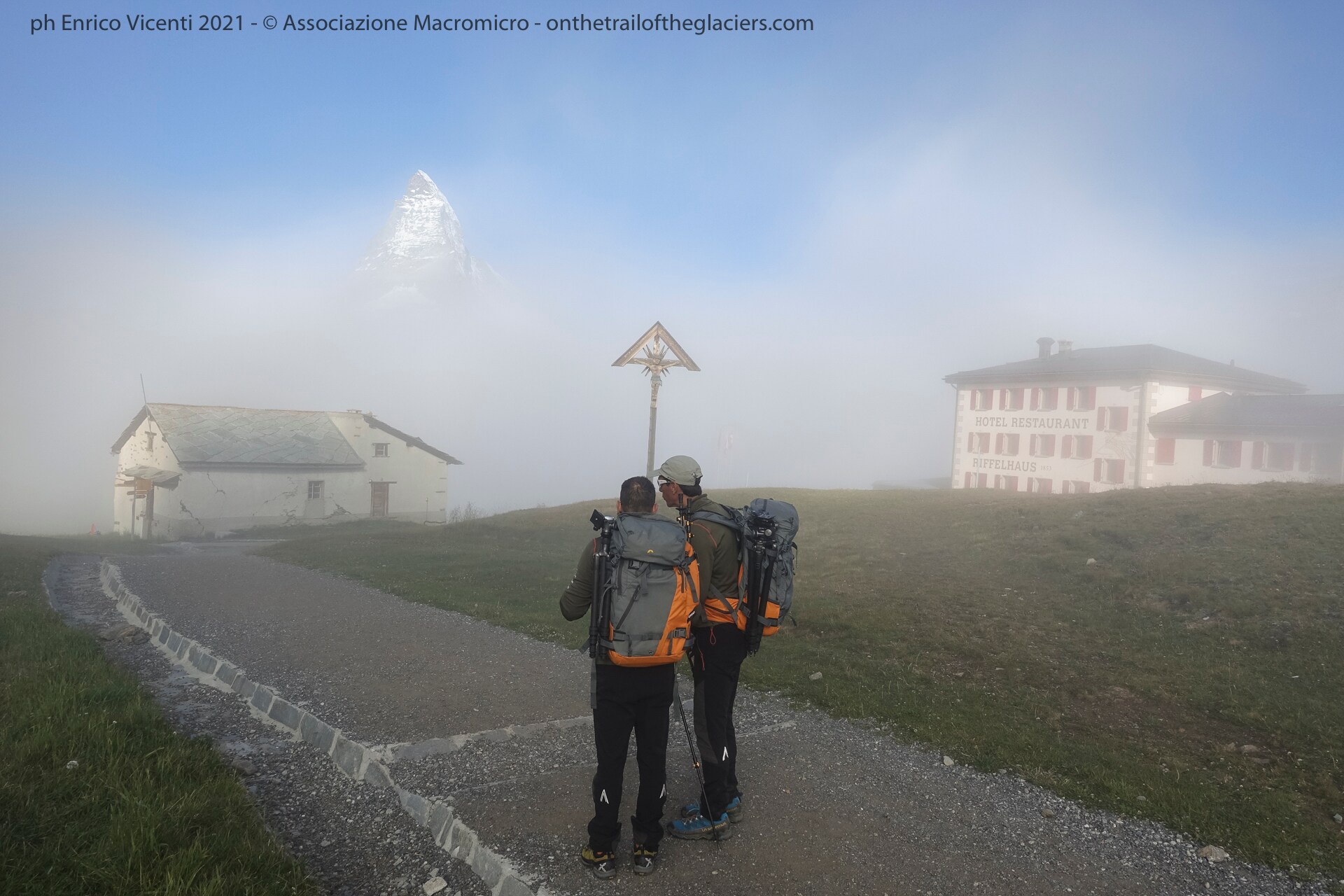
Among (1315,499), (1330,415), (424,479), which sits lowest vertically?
(424,479)

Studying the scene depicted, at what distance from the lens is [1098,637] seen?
36.4ft

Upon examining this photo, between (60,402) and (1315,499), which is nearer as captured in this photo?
(1315,499)

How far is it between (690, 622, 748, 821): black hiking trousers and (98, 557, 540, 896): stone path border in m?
1.28

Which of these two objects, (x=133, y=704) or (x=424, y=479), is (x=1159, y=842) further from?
(x=424, y=479)

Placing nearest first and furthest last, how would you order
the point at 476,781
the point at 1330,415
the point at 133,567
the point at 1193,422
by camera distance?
the point at 476,781 < the point at 133,567 < the point at 1330,415 < the point at 1193,422

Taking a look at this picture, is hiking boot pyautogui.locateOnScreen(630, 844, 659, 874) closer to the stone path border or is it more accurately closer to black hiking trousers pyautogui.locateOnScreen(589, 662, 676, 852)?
black hiking trousers pyautogui.locateOnScreen(589, 662, 676, 852)

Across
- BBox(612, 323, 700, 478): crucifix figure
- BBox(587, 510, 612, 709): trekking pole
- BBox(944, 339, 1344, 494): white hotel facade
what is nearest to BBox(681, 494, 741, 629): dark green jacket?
BBox(587, 510, 612, 709): trekking pole

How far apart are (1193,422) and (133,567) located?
4351 centimetres

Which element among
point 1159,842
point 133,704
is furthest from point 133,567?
point 1159,842

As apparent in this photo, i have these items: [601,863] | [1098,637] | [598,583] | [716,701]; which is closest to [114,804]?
[601,863]

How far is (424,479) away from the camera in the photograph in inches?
1822

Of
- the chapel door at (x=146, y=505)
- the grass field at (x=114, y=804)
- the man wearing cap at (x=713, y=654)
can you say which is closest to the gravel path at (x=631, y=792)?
the man wearing cap at (x=713, y=654)

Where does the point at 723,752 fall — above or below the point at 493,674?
above

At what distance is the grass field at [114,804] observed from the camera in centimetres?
420
